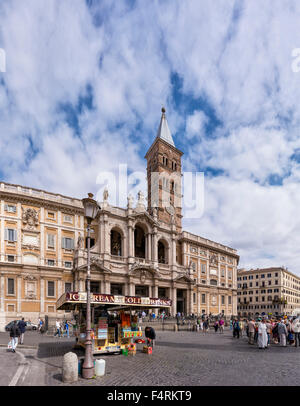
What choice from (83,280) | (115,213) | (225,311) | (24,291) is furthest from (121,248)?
(225,311)

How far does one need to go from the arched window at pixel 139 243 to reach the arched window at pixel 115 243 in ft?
14.3

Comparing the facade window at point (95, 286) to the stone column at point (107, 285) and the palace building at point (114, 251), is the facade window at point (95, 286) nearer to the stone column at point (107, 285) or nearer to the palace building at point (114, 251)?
the palace building at point (114, 251)

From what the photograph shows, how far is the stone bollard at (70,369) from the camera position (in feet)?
32.1

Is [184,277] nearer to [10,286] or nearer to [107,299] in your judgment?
A: [10,286]

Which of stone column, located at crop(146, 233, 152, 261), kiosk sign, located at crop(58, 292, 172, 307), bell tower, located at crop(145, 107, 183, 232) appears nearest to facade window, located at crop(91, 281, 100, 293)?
stone column, located at crop(146, 233, 152, 261)

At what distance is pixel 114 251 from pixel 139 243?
20.9 feet

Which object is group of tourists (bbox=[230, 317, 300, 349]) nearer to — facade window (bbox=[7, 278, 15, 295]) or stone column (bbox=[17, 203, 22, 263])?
facade window (bbox=[7, 278, 15, 295])

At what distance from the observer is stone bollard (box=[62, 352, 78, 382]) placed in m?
9.79

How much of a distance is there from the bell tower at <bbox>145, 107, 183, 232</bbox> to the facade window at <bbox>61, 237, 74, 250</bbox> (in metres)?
16.4

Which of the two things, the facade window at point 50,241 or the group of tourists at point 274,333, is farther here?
the facade window at point 50,241

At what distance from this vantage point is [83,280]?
3912 cm

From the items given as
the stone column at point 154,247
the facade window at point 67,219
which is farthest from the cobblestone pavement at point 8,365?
the stone column at point 154,247

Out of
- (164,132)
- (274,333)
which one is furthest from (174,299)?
(164,132)
